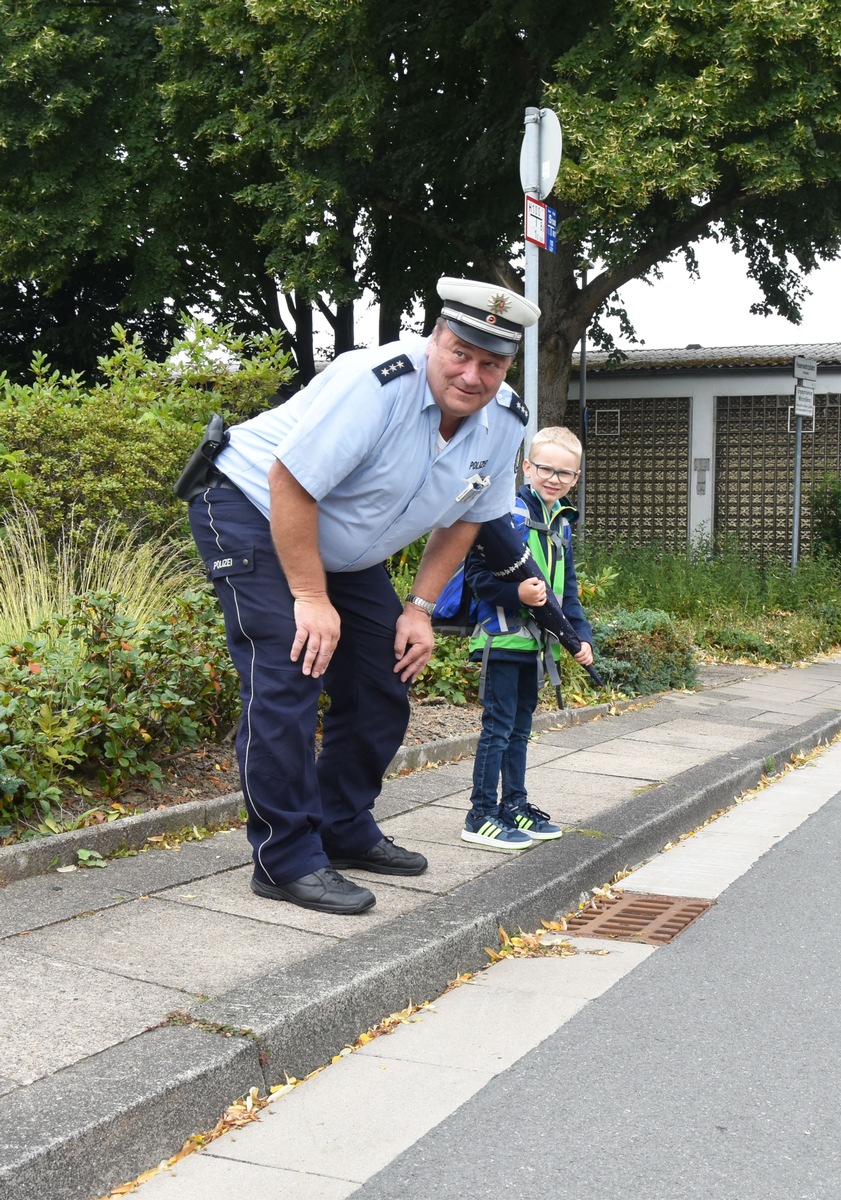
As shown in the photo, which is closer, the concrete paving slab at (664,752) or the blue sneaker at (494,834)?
the blue sneaker at (494,834)

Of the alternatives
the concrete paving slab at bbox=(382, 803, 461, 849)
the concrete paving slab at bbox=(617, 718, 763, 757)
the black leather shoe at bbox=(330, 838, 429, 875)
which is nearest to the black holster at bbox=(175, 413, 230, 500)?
the black leather shoe at bbox=(330, 838, 429, 875)

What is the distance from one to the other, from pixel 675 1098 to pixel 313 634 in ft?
5.40

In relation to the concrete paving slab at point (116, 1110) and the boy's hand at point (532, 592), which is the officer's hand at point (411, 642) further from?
the concrete paving slab at point (116, 1110)

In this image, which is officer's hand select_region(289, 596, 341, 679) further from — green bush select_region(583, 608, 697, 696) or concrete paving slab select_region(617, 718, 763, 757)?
green bush select_region(583, 608, 697, 696)

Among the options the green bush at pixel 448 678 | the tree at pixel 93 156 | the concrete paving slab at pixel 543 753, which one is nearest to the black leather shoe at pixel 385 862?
the concrete paving slab at pixel 543 753

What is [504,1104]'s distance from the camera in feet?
10.3

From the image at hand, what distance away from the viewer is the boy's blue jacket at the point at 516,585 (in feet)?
16.6

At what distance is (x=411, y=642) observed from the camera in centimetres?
451

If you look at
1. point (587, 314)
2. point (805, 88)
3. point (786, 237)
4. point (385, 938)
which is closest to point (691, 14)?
point (805, 88)

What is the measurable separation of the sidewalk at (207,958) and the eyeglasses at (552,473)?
143 cm

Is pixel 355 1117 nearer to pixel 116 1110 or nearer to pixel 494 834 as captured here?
pixel 116 1110

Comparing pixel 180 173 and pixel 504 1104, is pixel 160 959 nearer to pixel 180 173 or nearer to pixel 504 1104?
pixel 504 1104

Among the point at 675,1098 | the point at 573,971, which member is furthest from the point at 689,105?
the point at 675,1098

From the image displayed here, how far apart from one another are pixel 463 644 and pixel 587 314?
36.4ft
